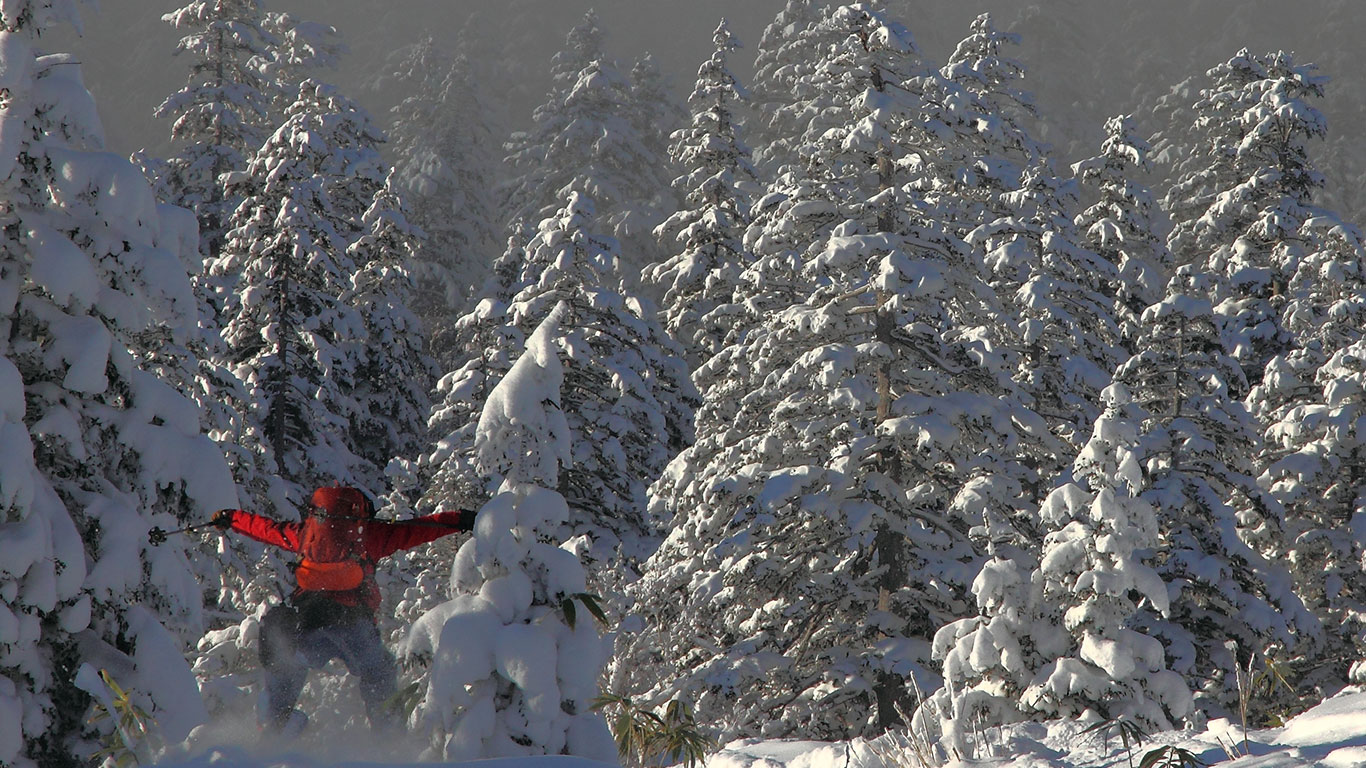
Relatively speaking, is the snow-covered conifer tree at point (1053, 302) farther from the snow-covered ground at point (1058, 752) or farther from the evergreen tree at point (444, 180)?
the evergreen tree at point (444, 180)

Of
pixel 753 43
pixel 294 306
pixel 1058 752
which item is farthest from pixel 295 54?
pixel 753 43

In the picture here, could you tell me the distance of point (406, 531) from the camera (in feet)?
24.7

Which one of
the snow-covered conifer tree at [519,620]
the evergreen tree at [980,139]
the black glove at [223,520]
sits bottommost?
the snow-covered conifer tree at [519,620]

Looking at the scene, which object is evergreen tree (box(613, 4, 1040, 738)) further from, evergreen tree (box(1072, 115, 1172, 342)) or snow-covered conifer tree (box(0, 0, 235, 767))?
snow-covered conifer tree (box(0, 0, 235, 767))

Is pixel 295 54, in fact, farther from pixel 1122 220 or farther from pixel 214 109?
pixel 1122 220

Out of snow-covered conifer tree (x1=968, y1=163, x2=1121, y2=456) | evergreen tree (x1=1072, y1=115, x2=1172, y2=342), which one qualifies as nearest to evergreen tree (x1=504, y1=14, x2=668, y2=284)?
evergreen tree (x1=1072, y1=115, x2=1172, y2=342)

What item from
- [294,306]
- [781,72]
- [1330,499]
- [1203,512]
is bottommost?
[1330,499]

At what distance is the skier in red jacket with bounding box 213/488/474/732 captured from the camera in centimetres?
733

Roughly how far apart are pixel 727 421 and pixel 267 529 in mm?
12462

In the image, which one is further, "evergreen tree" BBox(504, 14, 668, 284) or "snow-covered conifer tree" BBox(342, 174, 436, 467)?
"evergreen tree" BBox(504, 14, 668, 284)

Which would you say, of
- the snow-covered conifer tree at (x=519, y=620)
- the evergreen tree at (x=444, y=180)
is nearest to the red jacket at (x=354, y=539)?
the snow-covered conifer tree at (x=519, y=620)

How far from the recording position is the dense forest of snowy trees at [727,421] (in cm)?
778

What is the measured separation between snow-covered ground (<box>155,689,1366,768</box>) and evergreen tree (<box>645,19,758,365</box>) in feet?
62.0

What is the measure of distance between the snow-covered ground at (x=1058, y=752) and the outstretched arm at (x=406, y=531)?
1308 mm
